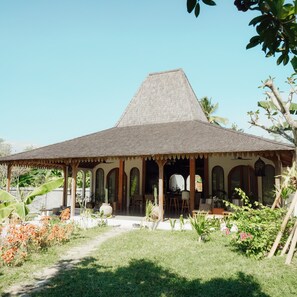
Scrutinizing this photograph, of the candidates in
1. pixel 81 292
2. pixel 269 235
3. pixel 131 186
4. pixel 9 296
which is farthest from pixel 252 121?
pixel 9 296

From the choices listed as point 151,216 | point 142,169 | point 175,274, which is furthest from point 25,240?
point 142,169

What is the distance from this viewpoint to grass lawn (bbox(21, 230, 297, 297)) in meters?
5.57

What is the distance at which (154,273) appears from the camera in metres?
6.64

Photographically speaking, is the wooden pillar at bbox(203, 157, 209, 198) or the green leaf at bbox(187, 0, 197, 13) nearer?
the green leaf at bbox(187, 0, 197, 13)

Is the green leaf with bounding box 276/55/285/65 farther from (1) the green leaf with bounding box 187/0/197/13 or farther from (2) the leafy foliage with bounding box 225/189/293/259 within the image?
(2) the leafy foliage with bounding box 225/189/293/259

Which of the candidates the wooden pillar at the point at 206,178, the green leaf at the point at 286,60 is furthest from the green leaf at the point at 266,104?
the green leaf at the point at 286,60

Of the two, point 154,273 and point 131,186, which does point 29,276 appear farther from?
point 131,186

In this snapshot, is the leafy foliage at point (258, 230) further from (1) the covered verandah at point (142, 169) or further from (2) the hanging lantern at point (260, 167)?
(2) the hanging lantern at point (260, 167)

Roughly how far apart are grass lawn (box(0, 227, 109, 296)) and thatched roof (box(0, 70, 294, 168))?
4.73 meters

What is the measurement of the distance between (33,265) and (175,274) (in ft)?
11.8

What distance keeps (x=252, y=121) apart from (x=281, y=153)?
3.03m

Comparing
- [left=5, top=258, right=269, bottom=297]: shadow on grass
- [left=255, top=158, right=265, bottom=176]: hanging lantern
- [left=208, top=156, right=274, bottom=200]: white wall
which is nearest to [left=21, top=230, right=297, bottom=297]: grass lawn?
[left=5, top=258, right=269, bottom=297]: shadow on grass

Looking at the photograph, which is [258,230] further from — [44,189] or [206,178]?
[206,178]

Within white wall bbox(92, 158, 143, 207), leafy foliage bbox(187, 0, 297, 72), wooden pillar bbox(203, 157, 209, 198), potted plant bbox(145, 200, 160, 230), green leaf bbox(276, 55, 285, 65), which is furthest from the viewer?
white wall bbox(92, 158, 143, 207)
